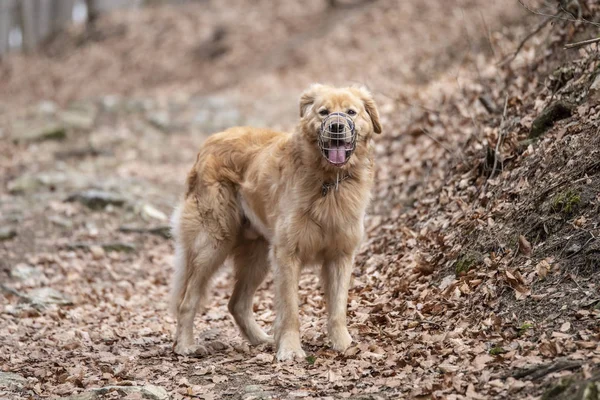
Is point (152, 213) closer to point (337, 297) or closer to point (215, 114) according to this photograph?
point (337, 297)

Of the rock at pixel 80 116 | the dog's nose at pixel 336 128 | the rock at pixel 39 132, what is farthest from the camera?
the rock at pixel 80 116

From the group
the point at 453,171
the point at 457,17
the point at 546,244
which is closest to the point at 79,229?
the point at 453,171

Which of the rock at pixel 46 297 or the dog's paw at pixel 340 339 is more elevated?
the rock at pixel 46 297

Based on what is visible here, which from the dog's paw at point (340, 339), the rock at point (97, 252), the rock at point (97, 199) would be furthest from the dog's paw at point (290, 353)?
the rock at point (97, 199)

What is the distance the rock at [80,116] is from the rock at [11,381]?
13464 millimetres

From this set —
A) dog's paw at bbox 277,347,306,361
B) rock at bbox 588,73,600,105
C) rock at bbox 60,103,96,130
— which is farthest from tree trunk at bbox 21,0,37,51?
dog's paw at bbox 277,347,306,361

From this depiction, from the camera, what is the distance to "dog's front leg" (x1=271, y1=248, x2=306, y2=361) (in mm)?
5938

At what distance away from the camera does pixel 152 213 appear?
1206 cm

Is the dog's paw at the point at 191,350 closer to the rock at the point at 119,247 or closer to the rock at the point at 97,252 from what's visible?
the rock at the point at 97,252

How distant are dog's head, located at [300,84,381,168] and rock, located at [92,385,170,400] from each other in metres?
2.30

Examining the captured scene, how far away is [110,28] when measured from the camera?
32.7 m

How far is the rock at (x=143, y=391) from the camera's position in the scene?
513 cm

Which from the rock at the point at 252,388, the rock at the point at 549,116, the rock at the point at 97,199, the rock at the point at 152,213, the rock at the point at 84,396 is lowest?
the rock at the point at 84,396

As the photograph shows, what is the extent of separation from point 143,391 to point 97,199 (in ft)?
24.9
